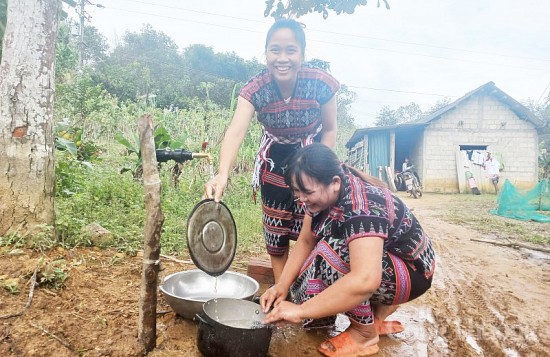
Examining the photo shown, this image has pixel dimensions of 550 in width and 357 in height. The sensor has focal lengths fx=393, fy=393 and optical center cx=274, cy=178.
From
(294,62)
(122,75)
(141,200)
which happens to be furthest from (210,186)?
(122,75)

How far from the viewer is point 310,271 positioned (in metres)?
1.99

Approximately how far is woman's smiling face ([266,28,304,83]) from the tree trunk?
148 cm

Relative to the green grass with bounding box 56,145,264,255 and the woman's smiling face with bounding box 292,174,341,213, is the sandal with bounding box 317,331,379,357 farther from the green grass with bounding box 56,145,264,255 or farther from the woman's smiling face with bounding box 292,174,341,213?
the green grass with bounding box 56,145,264,255

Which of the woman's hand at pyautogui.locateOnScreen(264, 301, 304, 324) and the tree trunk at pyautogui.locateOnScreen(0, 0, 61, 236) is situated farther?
the tree trunk at pyautogui.locateOnScreen(0, 0, 61, 236)

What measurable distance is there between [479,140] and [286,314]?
14.0 meters

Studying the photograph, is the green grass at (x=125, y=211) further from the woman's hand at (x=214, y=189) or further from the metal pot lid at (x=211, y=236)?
the woman's hand at (x=214, y=189)

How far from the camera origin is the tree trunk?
2.39 m

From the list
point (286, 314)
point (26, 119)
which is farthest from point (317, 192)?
point (26, 119)

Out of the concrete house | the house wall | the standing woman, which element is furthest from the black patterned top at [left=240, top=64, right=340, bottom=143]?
the house wall

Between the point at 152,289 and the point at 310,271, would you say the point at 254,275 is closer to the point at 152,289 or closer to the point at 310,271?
the point at 310,271

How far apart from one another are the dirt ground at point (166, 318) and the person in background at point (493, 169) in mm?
11089

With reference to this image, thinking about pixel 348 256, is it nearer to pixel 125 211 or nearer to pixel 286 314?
pixel 286 314

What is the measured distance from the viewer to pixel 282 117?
2.32 m

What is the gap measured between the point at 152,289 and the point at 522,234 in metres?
5.67
